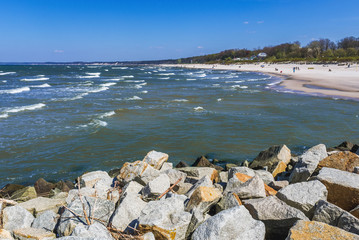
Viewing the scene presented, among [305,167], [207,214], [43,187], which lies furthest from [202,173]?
[43,187]

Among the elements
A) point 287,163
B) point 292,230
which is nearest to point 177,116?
point 287,163

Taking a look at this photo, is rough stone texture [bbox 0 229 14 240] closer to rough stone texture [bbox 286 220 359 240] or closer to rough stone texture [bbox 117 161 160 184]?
rough stone texture [bbox 117 161 160 184]

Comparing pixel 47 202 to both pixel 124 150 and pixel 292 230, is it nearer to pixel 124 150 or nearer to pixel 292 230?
pixel 292 230

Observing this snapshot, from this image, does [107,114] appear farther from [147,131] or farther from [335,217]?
[335,217]

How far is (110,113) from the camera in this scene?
74.2 feet

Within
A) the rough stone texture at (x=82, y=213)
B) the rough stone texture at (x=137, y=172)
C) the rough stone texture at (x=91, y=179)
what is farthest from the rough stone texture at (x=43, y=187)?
the rough stone texture at (x=82, y=213)

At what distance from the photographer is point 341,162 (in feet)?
23.4

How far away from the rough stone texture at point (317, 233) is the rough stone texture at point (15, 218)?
4.91 m

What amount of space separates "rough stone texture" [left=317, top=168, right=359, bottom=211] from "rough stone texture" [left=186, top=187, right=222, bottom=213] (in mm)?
2209

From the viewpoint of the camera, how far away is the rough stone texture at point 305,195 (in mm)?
4777

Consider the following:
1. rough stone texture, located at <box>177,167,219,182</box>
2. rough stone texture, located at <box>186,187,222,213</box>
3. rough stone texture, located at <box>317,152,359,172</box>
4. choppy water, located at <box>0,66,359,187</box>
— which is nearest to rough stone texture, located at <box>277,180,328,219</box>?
rough stone texture, located at <box>186,187,222,213</box>

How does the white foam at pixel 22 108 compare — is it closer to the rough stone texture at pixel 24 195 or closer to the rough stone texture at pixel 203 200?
the rough stone texture at pixel 24 195

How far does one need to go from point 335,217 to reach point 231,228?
5.87ft

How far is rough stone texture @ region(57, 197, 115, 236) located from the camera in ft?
15.9
